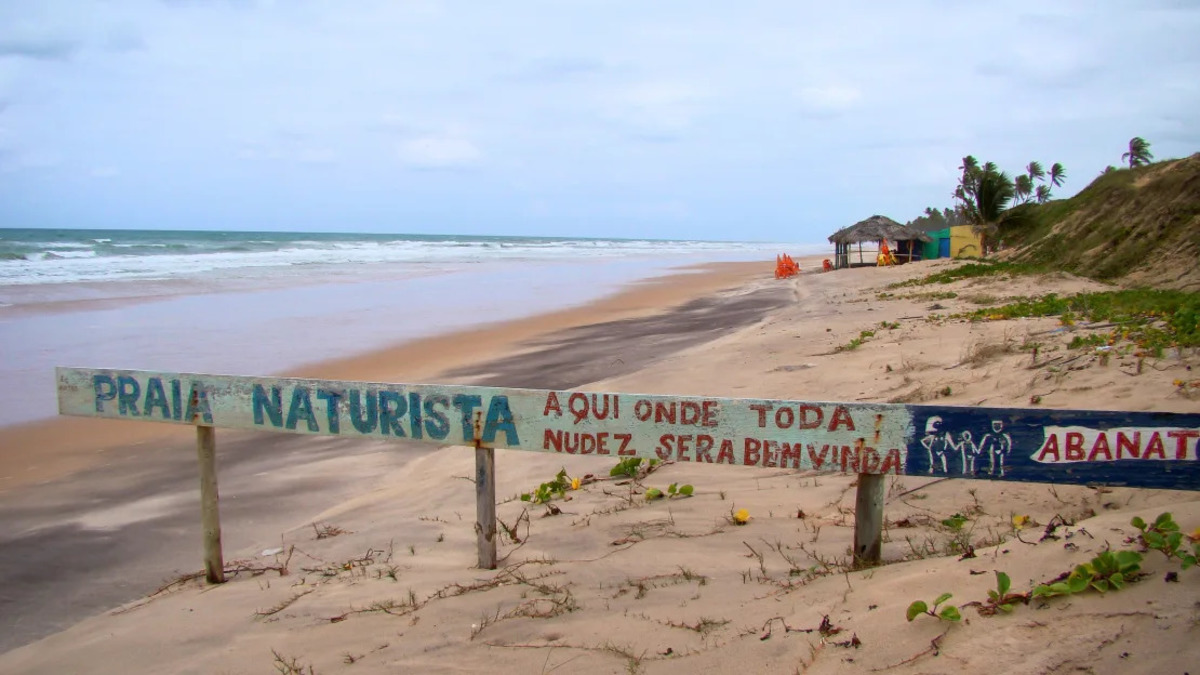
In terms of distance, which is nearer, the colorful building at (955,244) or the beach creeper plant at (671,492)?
the beach creeper plant at (671,492)

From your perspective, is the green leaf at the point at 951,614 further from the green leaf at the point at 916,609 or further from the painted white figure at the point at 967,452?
the painted white figure at the point at 967,452

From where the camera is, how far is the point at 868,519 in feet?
11.0

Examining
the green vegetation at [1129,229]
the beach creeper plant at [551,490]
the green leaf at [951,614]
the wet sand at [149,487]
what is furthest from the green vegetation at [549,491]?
the green vegetation at [1129,229]

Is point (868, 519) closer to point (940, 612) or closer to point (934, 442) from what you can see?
point (934, 442)

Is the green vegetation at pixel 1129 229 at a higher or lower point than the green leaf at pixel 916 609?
higher

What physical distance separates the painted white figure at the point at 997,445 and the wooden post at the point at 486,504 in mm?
2112

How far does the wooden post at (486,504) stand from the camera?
385cm

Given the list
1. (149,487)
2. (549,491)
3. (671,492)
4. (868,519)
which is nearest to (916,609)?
(868,519)

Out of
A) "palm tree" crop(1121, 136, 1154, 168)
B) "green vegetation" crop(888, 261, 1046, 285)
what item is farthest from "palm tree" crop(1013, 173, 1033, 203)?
"green vegetation" crop(888, 261, 1046, 285)

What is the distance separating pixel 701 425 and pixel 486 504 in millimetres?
1199

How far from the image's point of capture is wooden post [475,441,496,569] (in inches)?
152

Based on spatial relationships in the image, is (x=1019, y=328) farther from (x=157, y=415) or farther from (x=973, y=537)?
(x=157, y=415)

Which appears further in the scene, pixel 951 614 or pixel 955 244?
pixel 955 244

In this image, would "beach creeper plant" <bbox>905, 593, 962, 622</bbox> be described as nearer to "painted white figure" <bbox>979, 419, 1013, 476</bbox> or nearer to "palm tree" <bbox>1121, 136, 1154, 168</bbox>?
"painted white figure" <bbox>979, 419, 1013, 476</bbox>
